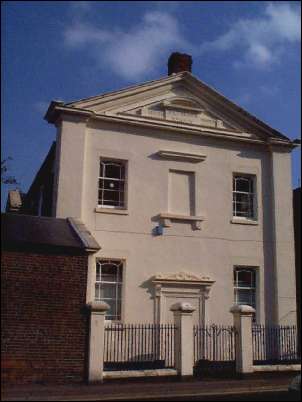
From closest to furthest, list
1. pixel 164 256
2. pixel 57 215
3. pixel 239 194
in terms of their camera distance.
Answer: pixel 57 215, pixel 164 256, pixel 239 194

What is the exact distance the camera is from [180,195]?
19609 millimetres

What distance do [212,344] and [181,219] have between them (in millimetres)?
4300

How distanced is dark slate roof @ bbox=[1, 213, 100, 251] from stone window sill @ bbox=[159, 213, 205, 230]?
3943mm

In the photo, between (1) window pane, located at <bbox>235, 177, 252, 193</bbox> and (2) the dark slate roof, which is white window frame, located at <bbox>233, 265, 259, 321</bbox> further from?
(2) the dark slate roof

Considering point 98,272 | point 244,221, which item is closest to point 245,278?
point 244,221

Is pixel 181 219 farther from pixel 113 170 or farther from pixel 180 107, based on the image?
pixel 180 107

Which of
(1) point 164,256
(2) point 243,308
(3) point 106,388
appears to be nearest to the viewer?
(3) point 106,388

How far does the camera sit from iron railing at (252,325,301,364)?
61.9 ft

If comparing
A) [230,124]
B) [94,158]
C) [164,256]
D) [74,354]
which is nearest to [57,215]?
[94,158]

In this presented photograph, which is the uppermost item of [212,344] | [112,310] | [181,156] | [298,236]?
[181,156]

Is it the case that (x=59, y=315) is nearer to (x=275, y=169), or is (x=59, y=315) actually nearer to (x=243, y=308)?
(x=243, y=308)

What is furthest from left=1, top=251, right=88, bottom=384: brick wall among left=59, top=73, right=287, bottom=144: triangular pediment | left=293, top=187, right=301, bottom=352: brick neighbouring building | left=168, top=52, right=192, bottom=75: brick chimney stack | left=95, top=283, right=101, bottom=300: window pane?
left=293, top=187, right=301, bottom=352: brick neighbouring building

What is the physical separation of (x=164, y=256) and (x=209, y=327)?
9.19 ft

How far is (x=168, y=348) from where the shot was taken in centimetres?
1645
